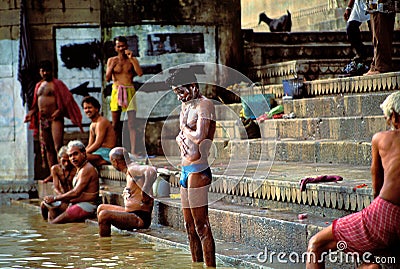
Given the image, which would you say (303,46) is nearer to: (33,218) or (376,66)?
(376,66)

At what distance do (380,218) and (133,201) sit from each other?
172 inches

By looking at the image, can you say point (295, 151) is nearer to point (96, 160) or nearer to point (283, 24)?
point (96, 160)

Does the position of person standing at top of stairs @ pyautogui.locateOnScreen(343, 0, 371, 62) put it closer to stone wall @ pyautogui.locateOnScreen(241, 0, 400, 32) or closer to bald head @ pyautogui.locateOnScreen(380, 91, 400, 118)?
stone wall @ pyautogui.locateOnScreen(241, 0, 400, 32)

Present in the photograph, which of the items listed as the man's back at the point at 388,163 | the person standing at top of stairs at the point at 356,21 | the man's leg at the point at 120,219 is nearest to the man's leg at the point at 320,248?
the man's back at the point at 388,163

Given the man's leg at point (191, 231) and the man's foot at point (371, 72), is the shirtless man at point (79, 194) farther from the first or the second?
the man's leg at point (191, 231)

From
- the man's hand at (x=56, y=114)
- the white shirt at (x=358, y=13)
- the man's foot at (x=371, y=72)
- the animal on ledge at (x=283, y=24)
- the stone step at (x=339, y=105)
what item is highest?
the animal on ledge at (x=283, y=24)

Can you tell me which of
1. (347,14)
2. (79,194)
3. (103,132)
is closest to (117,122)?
(103,132)

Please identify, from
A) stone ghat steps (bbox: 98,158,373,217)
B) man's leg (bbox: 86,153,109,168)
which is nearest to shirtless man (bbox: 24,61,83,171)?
man's leg (bbox: 86,153,109,168)

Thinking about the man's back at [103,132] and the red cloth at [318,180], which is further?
the man's back at [103,132]

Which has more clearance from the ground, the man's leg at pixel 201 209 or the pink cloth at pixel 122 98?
the pink cloth at pixel 122 98

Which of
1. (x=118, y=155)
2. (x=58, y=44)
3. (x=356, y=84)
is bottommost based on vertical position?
(x=118, y=155)

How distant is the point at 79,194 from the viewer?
1081 centimetres

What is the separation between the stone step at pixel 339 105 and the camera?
981 cm

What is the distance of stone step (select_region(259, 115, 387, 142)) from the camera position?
30.5 ft
